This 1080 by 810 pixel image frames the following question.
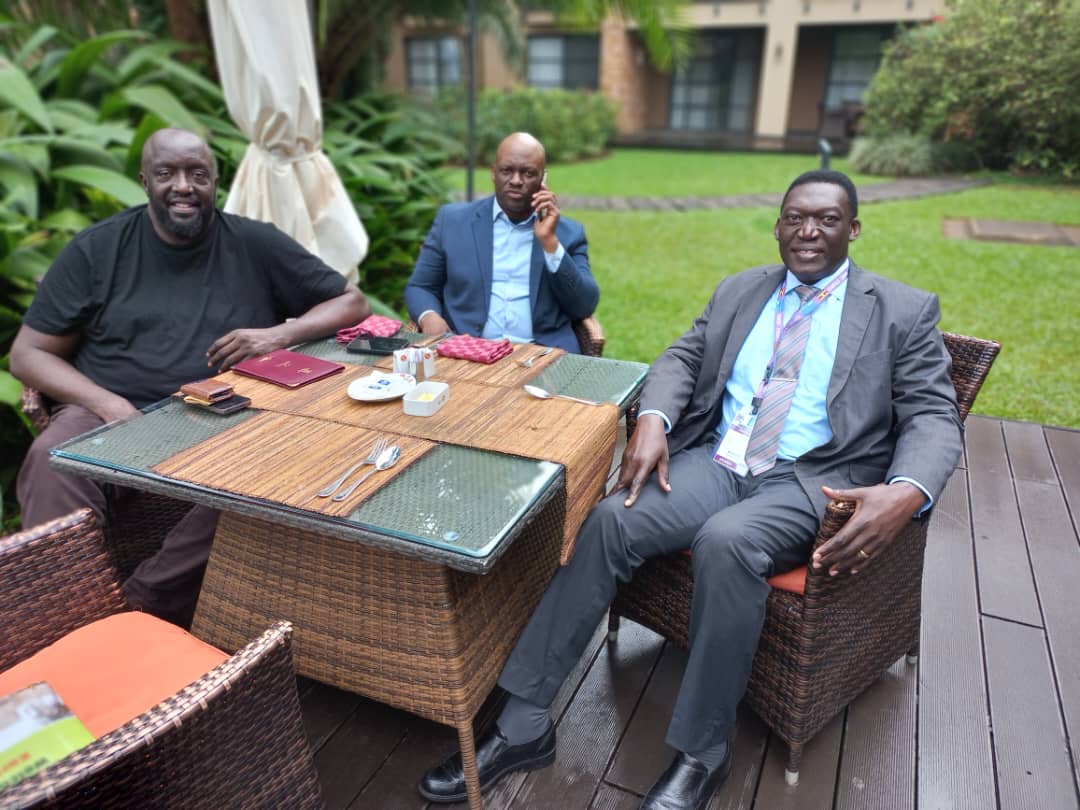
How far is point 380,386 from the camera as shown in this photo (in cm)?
203

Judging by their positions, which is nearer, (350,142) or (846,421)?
(846,421)

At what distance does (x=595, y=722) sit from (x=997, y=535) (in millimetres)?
1869

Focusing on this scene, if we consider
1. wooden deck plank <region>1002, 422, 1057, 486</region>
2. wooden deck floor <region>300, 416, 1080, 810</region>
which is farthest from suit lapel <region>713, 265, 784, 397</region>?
wooden deck plank <region>1002, 422, 1057, 486</region>

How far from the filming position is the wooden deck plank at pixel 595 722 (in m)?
1.83

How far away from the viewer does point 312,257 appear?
2.65 metres

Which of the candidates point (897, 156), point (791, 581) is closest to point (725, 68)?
point (897, 156)

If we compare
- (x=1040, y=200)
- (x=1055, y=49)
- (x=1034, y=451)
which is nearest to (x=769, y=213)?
(x=1040, y=200)

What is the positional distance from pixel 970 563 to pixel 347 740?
2.24m

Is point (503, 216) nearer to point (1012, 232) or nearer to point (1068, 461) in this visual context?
point (1068, 461)

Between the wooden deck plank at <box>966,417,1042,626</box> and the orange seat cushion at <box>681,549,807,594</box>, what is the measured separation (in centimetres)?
108

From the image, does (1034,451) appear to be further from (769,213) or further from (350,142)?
(769,213)

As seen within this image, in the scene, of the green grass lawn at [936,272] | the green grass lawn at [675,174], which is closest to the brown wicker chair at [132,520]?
the green grass lawn at [936,272]

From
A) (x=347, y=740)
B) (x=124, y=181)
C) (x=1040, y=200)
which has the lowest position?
(x=347, y=740)

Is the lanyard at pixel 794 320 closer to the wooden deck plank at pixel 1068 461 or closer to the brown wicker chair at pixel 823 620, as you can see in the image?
the brown wicker chair at pixel 823 620
